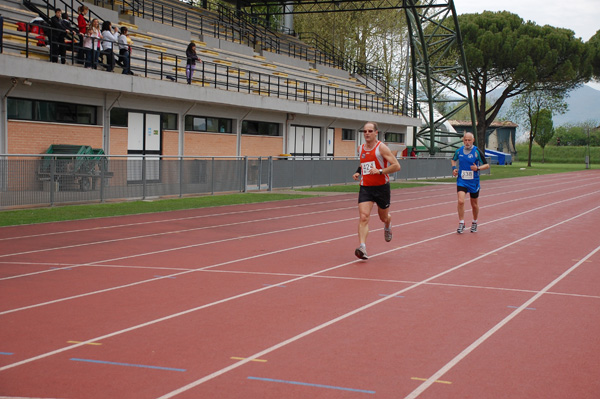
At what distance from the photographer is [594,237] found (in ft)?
48.2

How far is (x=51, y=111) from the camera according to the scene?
78.4 feet

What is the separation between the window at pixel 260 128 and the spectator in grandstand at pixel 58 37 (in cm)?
1164

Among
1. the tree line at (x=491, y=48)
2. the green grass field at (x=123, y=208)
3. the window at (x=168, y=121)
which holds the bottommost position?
the green grass field at (x=123, y=208)

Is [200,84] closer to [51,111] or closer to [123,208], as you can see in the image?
[51,111]

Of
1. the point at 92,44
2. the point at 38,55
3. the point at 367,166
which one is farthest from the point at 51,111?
the point at 367,166

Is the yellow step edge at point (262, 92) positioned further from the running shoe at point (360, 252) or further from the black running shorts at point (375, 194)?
the running shoe at point (360, 252)

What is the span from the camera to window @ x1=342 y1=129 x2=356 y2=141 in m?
43.0

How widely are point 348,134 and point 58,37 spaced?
22.8m

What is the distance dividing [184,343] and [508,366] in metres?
2.67

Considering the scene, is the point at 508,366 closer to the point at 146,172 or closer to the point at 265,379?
the point at 265,379

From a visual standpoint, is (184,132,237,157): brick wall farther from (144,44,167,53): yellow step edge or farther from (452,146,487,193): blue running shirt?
(452,146,487,193): blue running shirt

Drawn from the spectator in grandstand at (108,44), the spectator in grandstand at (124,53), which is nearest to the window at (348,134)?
→ the spectator in grandstand at (124,53)

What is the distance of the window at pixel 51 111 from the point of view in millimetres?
22641

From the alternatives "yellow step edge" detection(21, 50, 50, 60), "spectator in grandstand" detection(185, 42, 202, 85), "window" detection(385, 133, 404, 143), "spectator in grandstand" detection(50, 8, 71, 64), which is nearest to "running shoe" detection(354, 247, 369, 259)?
"spectator in grandstand" detection(50, 8, 71, 64)
